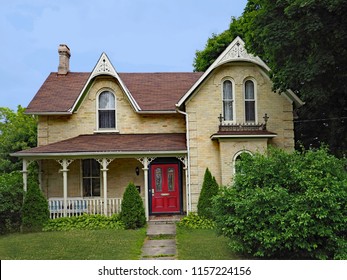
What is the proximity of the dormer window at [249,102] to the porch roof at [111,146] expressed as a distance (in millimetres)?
3352

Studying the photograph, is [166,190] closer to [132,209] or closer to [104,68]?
[132,209]

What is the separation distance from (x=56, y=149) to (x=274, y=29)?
35.4 feet

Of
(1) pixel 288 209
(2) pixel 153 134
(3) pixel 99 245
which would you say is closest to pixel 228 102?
(2) pixel 153 134

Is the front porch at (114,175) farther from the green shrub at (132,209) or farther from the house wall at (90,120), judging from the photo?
the green shrub at (132,209)

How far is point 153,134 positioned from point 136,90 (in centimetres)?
312

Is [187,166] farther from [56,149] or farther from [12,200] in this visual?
[12,200]

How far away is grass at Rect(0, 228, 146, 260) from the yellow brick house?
8.69ft

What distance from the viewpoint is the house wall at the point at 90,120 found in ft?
66.9

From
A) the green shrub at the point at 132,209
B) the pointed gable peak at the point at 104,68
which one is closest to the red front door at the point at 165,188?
the green shrub at the point at 132,209

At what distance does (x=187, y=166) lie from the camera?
18547mm

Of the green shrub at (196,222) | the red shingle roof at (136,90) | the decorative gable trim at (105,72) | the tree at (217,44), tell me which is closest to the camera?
the green shrub at (196,222)

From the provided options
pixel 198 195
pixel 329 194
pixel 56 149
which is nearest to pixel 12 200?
pixel 56 149

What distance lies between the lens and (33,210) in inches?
647

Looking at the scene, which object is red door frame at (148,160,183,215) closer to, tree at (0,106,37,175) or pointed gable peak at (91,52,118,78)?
Result: pointed gable peak at (91,52,118,78)
